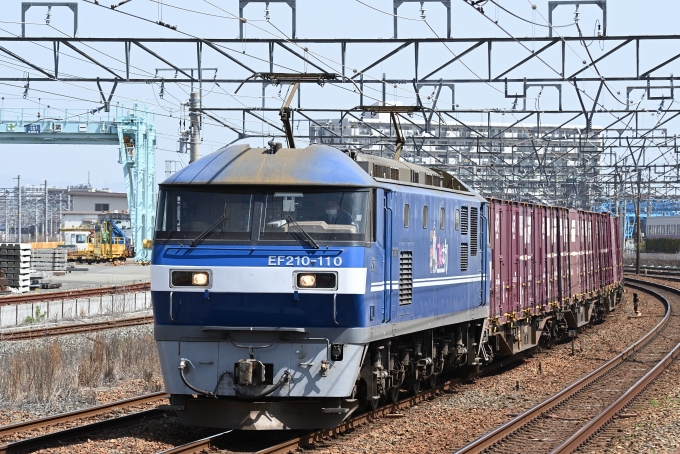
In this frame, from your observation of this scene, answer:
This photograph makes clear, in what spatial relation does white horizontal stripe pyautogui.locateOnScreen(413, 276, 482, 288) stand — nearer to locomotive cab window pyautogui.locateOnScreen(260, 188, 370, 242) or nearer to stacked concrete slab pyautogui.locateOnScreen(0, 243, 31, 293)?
locomotive cab window pyautogui.locateOnScreen(260, 188, 370, 242)

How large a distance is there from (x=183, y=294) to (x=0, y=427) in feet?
9.45

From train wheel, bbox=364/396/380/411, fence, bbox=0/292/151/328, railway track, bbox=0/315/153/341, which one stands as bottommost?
train wheel, bbox=364/396/380/411

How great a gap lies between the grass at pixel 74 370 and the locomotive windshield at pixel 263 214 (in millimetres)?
4971

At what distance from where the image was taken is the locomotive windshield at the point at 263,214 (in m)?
11.4

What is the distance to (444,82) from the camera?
25047 millimetres

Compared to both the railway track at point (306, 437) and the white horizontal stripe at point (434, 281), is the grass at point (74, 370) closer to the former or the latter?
the railway track at point (306, 437)

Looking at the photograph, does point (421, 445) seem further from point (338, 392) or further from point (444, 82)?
point (444, 82)

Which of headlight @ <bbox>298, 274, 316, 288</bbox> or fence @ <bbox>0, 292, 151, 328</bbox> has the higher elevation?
headlight @ <bbox>298, 274, 316, 288</bbox>

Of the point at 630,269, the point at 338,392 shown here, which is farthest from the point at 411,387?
the point at 630,269

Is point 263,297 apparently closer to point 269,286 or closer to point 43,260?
point 269,286

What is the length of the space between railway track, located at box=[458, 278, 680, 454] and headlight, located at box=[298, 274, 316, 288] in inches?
95.0

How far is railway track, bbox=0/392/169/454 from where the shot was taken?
36.0 ft

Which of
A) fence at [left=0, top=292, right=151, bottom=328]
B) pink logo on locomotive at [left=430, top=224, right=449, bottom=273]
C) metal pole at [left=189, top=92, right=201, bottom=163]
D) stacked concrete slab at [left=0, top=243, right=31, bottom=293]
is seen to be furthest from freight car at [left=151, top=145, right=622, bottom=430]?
stacked concrete slab at [left=0, top=243, right=31, bottom=293]

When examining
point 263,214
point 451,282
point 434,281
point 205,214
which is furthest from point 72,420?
point 451,282
